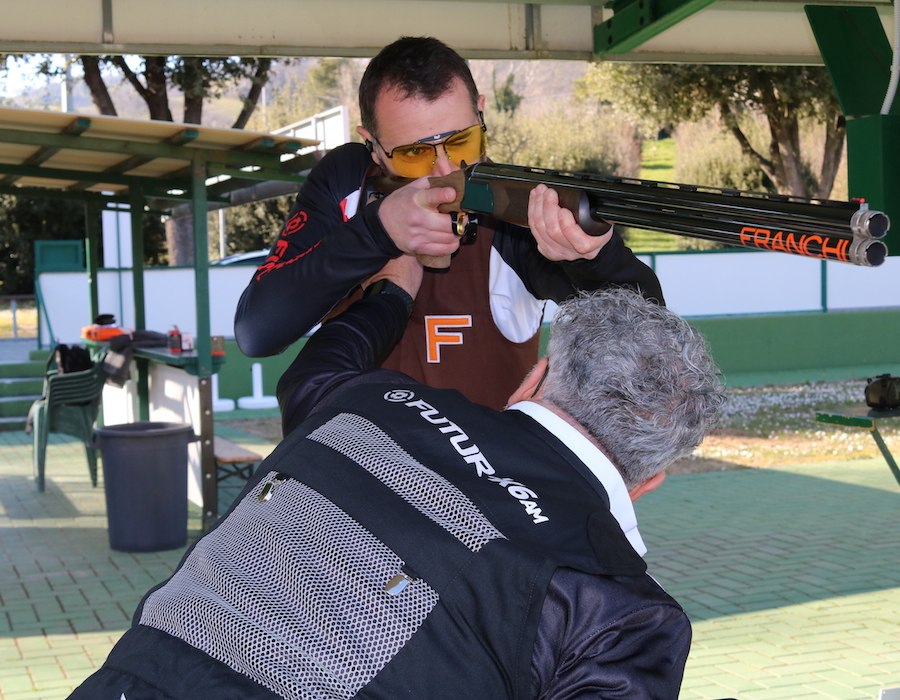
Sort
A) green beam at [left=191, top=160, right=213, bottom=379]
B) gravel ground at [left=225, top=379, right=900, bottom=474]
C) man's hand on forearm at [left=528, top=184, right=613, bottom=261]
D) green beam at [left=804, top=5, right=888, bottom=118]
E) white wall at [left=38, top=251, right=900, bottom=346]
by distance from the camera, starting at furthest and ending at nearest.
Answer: white wall at [left=38, top=251, right=900, bottom=346], gravel ground at [left=225, top=379, right=900, bottom=474], green beam at [left=191, top=160, right=213, bottom=379], green beam at [left=804, top=5, right=888, bottom=118], man's hand on forearm at [left=528, top=184, right=613, bottom=261]

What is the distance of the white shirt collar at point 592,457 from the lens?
1648 millimetres

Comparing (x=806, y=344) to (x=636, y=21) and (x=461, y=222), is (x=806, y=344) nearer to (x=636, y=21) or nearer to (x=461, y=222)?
(x=636, y=21)

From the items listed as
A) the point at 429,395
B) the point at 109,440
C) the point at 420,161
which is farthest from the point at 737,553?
the point at 429,395

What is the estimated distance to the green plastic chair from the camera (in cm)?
943

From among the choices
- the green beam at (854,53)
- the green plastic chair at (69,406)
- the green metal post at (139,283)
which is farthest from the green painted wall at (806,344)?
the green beam at (854,53)

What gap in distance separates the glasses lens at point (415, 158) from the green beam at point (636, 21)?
6.47ft

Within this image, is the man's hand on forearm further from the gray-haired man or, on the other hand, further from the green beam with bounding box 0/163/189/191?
the green beam with bounding box 0/163/189/191

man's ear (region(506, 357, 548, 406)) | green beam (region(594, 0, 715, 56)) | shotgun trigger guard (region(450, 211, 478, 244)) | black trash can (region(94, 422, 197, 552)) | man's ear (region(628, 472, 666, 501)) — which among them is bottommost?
black trash can (region(94, 422, 197, 552))

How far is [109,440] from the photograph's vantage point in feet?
24.2

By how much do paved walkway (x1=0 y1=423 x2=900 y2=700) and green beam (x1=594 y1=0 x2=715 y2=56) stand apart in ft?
9.67

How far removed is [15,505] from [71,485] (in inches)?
36.9

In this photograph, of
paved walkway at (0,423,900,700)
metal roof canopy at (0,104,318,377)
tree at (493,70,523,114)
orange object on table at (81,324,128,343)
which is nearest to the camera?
paved walkway at (0,423,900,700)

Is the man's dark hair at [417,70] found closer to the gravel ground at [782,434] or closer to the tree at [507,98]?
the gravel ground at [782,434]

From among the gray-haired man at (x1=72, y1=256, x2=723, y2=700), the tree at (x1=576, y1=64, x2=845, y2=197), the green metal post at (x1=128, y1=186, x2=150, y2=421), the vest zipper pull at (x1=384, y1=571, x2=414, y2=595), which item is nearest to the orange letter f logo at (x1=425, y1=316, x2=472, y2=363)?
the gray-haired man at (x1=72, y1=256, x2=723, y2=700)
